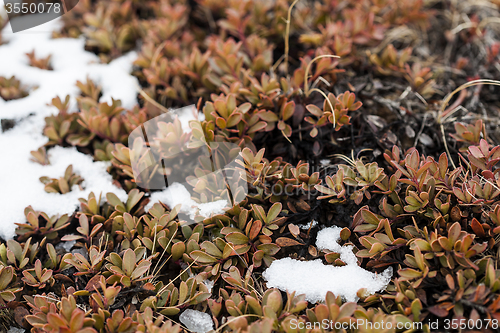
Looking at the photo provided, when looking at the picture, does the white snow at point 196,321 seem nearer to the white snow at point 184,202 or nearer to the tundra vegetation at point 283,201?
the tundra vegetation at point 283,201

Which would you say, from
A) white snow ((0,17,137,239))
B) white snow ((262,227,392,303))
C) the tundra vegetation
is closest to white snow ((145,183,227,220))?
the tundra vegetation

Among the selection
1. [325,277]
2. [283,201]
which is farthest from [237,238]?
[325,277]

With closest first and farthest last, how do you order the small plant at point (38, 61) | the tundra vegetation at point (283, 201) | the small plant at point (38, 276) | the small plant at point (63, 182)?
the tundra vegetation at point (283, 201) → the small plant at point (38, 276) → the small plant at point (63, 182) → the small plant at point (38, 61)

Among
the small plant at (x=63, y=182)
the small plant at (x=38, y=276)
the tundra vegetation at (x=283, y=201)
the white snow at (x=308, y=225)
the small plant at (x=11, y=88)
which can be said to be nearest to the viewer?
the tundra vegetation at (x=283, y=201)

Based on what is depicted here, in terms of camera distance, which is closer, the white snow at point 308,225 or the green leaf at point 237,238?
the green leaf at point 237,238

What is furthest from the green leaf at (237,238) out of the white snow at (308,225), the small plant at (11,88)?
the small plant at (11,88)

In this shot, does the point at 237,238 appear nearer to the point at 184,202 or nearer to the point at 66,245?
the point at 184,202

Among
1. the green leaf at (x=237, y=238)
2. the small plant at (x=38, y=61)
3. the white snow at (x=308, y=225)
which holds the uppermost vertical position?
the small plant at (x=38, y=61)

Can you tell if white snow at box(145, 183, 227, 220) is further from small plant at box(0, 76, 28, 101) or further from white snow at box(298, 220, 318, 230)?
small plant at box(0, 76, 28, 101)
